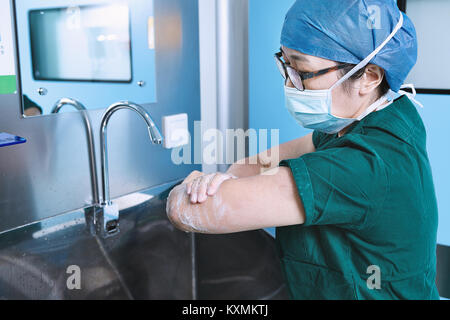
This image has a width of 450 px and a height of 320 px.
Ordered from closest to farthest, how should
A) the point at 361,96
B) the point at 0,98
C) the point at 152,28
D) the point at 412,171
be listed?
the point at 412,171 → the point at 361,96 → the point at 0,98 → the point at 152,28

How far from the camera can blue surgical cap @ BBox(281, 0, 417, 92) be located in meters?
0.79

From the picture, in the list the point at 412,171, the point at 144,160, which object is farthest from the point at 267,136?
the point at 412,171

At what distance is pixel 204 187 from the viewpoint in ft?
2.56

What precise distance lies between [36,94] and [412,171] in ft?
2.96

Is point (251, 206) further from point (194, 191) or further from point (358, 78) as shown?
point (358, 78)

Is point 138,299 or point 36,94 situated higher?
point 36,94

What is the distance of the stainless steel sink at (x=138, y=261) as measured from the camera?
112 centimetres

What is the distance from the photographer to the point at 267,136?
1.52m

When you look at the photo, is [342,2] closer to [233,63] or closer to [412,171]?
[412,171]

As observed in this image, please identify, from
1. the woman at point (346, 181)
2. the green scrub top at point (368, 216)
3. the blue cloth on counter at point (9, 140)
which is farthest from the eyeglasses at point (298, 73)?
the blue cloth on counter at point (9, 140)

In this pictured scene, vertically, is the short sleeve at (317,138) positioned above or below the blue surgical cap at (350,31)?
below

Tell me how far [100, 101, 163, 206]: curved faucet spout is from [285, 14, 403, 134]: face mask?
36 cm
